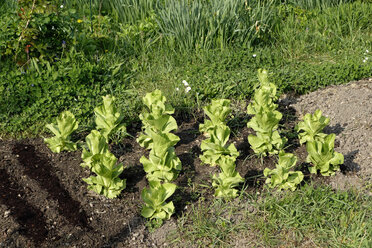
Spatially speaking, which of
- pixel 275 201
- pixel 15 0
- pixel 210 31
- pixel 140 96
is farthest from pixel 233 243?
pixel 15 0

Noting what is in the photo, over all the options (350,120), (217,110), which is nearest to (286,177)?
(217,110)

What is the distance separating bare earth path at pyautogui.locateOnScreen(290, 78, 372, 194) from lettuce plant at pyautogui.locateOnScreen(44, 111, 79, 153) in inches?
85.9

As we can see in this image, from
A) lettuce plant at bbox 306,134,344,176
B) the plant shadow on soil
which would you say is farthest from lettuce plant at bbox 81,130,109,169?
lettuce plant at bbox 306,134,344,176

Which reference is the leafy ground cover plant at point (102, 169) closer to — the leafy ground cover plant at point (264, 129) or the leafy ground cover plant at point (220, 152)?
the leafy ground cover plant at point (220, 152)

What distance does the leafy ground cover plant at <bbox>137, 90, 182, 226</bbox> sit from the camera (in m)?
3.19

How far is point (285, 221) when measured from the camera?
3199mm

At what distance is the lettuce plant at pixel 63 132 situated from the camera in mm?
3820

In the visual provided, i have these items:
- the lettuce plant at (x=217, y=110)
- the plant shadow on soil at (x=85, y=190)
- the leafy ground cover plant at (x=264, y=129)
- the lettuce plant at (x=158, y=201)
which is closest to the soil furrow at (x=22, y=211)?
the plant shadow on soil at (x=85, y=190)

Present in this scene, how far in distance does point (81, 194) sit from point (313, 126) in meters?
1.96

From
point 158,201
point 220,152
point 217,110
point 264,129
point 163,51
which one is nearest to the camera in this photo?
point 158,201

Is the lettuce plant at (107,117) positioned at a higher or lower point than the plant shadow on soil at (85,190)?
higher

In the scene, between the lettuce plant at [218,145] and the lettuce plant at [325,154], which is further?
the lettuce plant at [218,145]

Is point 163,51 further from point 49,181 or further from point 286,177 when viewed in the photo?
point 286,177

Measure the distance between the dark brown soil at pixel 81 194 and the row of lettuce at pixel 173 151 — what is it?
0.09 metres
